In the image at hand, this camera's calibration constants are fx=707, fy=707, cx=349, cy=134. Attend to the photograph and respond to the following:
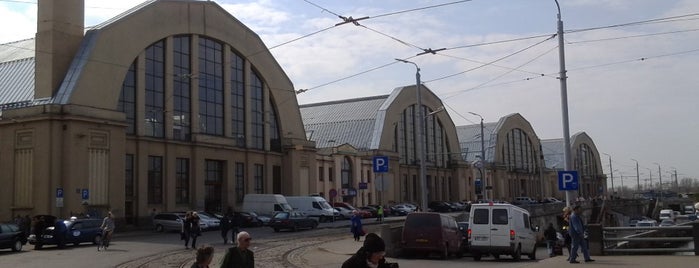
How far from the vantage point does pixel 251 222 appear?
5141cm

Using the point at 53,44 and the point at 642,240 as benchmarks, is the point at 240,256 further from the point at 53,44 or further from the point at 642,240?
the point at 53,44

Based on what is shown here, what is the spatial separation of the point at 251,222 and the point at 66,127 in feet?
47.4

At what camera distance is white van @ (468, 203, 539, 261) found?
24.7 meters

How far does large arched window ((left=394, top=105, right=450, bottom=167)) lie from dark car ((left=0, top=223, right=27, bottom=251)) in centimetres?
5968

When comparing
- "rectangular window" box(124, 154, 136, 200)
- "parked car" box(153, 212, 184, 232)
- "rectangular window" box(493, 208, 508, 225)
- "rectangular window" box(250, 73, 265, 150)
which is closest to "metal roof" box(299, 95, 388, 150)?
"rectangular window" box(250, 73, 265, 150)

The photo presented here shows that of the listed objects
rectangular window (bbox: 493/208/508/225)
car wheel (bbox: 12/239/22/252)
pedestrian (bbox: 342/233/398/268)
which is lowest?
car wheel (bbox: 12/239/22/252)

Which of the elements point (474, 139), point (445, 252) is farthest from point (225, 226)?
point (474, 139)

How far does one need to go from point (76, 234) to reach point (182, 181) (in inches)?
915

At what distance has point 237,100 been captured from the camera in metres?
62.4

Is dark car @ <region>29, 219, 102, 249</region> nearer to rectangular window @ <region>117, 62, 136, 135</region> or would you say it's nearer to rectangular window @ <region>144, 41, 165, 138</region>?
rectangular window @ <region>117, 62, 136, 135</region>

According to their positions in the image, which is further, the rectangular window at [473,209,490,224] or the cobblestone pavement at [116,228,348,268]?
the rectangular window at [473,209,490,224]

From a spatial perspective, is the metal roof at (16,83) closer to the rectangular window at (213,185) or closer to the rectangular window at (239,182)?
the rectangular window at (213,185)

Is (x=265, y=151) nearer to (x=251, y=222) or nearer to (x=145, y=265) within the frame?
(x=251, y=222)

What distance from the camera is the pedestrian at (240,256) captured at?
8.73 metres
